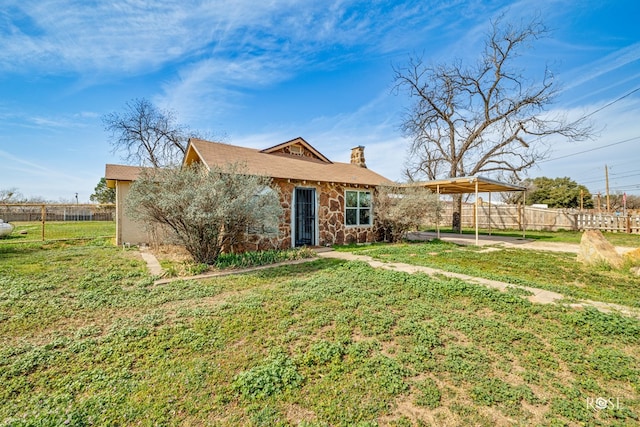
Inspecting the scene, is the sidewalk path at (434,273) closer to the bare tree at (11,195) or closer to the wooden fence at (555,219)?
the wooden fence at (555,219)

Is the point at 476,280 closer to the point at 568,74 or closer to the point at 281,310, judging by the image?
the point at 281,310

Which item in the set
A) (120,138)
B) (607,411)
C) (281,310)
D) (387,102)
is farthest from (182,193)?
(120,138)

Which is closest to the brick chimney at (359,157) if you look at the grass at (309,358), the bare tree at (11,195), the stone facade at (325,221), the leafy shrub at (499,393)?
the stone facade at (325,221)

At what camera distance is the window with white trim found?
1119 centimetres

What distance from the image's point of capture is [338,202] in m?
10.8

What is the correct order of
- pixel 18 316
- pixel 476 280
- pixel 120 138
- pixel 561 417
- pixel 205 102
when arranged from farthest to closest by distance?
pixel 120 138, pixel 205 102, pixel 476 280, pixel 18 316, pixel 561 417

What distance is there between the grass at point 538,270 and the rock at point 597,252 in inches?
9.3

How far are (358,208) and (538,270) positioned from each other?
20.9ft

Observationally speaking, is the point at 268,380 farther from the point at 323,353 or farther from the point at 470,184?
the point at 470,184

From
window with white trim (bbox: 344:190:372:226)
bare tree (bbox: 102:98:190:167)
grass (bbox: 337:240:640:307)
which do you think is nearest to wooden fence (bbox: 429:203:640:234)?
window with white trim (bbox: 344:190:372:226)

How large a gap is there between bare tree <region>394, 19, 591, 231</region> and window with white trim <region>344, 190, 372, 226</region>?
28.5 ft

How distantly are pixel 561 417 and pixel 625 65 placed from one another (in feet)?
53.8

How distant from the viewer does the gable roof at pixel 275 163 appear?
916 cm

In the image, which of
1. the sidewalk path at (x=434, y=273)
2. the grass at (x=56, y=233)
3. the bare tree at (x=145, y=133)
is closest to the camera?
the sidewalk path at (x=434, y=273)
